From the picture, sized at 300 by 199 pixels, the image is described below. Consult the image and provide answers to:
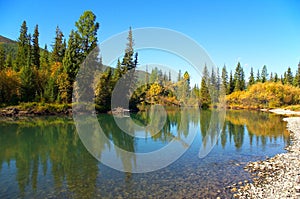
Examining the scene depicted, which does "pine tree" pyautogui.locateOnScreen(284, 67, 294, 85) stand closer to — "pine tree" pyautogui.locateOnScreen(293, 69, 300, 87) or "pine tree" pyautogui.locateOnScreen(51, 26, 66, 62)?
"pine tree" pyautogui.locateOnScreen(293, 69, 300, 87)

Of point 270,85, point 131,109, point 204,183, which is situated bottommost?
point 204,183

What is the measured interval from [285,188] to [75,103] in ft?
105

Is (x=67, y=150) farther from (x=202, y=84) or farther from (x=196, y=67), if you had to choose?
(x=202, y=84)

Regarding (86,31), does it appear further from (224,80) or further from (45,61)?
(224,80)

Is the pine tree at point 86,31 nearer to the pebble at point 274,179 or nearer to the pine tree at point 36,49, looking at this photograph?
the pine tree at point 36,49

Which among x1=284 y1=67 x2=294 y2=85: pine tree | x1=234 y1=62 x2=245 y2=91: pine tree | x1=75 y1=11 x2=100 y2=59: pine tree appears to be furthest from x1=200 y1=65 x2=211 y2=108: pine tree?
x1=75 y1=11 x2=100 y2=59: pine tree

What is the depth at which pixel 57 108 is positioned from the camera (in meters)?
34.4

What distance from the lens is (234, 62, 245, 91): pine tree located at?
239 feet

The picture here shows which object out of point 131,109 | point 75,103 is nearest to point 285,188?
point 75,103

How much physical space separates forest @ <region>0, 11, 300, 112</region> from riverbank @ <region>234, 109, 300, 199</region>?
2040cm

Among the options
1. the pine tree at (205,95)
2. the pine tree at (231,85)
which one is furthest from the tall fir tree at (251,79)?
the pine tree at (205,95)

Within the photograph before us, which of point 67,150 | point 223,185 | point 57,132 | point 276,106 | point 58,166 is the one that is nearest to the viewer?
point 223,185

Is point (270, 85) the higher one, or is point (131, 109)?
point (270, 85)

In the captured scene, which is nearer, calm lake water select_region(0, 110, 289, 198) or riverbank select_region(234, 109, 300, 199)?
riverbank select_region(234, 109, 300, 199)
